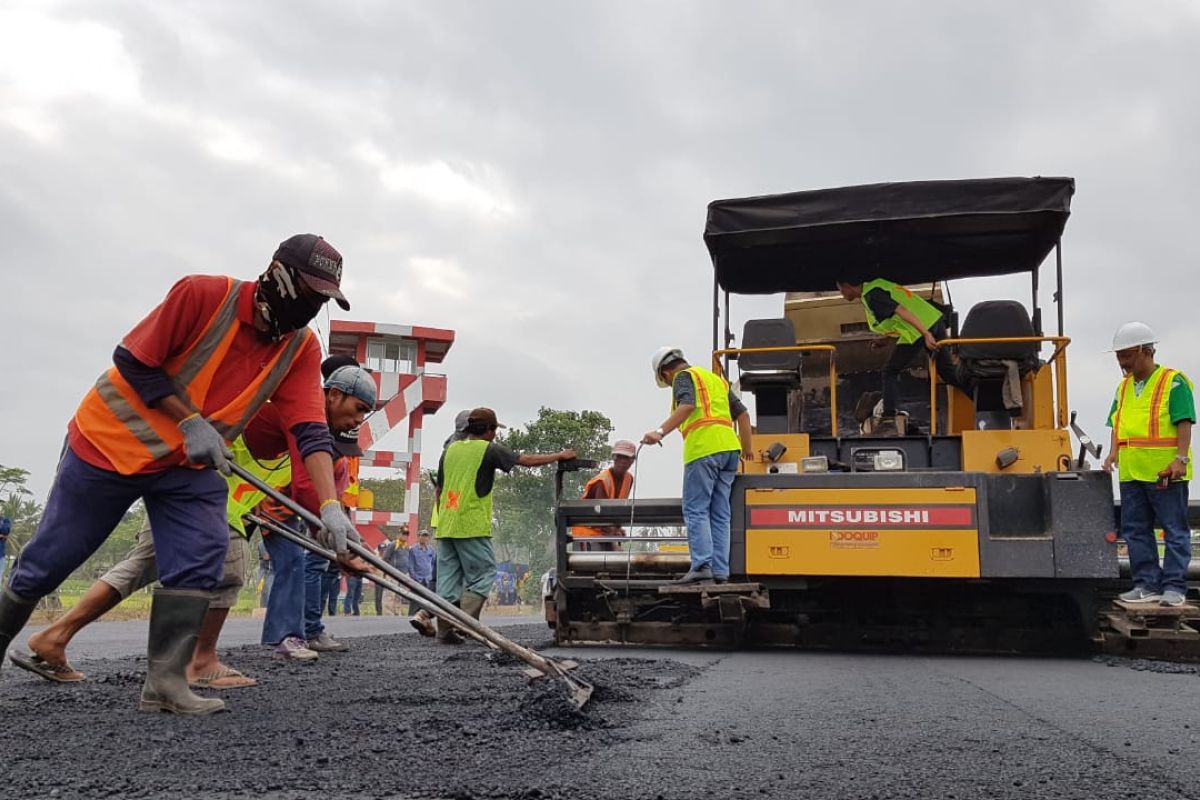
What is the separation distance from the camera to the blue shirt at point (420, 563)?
14262 millimetres

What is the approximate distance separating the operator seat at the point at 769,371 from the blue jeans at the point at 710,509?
0.84m

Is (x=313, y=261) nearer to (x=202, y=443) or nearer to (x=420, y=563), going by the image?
(x=202, y=443)

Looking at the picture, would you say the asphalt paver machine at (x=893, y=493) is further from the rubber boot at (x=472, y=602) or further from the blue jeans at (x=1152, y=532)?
the rubber boot at (x=472, y=602)

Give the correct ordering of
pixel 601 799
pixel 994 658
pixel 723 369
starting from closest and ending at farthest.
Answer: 1. pixel 601 799
2. pixel 994 658
3. pixel 723 369

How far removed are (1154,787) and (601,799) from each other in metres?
1.15

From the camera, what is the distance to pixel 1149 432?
588 cm

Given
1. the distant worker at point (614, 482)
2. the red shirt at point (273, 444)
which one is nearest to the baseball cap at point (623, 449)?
the distant worker at point (614, 482)

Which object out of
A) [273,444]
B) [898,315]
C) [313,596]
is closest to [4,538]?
[313,596]

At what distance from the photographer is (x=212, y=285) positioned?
3.15 m

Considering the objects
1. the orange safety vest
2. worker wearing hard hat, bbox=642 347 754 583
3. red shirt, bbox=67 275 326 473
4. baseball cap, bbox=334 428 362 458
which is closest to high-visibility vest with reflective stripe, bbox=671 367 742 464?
worker wearing hard hat, bbox=642 347 754 583

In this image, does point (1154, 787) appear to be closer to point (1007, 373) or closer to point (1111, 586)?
point (1111, 586)

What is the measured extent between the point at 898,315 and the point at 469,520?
3092 millimetres

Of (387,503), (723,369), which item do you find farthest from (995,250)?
(387,503)

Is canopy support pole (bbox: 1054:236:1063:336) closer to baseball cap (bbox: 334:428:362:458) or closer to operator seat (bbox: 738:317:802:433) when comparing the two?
operator seat (bbox: 738:317:802:433)
